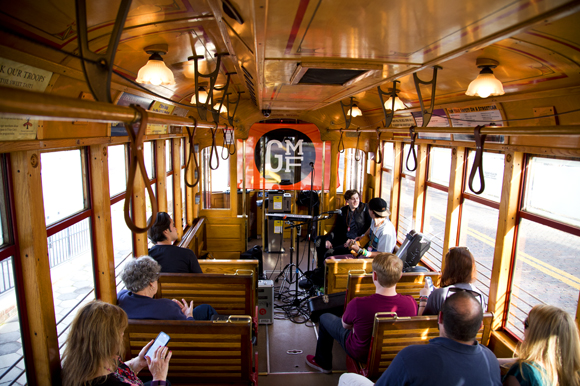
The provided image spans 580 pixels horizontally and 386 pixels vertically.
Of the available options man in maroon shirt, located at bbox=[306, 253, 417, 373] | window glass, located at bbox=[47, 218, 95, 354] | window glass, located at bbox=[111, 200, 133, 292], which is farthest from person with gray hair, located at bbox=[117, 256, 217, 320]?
man in maroon shirt, located at bbox=[306, 253, 417, 373]

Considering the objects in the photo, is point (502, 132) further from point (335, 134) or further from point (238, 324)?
point (335, 134)

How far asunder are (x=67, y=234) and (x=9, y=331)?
802mm

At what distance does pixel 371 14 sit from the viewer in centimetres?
150

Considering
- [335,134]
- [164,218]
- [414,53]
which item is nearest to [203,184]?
[335,134]

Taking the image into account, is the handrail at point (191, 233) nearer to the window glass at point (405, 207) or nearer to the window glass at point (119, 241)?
the window glass at point (119, 241)

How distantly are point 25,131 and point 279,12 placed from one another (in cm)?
160

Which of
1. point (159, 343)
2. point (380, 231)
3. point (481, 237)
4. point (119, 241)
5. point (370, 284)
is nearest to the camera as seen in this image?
point (159, 343)

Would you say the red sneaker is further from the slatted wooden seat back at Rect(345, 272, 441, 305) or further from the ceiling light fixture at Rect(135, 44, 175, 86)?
the ceiling light fixture at Rect(135, 44, 175, 86)

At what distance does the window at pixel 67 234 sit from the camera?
2.50 meters

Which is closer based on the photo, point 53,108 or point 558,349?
point 53,108

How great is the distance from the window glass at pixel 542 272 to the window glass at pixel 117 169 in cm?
428

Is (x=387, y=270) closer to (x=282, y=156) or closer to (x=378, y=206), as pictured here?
(x=378, y=206)

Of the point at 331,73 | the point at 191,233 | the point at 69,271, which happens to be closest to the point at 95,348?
the point at 69,271

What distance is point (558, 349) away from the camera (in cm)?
181
